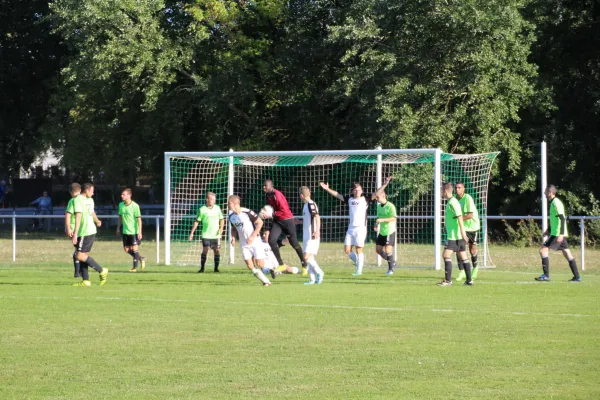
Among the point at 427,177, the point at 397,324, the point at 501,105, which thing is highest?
the point at 501,105

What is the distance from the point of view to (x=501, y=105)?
3294 centimetres

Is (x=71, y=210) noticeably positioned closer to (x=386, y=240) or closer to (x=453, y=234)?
(x=453, y=234)

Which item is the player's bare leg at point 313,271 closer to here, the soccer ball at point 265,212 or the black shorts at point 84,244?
the soccer ball at point 265,212

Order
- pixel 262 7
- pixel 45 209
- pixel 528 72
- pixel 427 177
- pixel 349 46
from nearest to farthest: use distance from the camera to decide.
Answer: pixel 427 177, pixel 528 72, pixel 349 46, pixel 262 7, pixel 45 209

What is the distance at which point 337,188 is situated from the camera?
36844mm

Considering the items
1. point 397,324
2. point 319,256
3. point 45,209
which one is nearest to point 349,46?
point 319,256

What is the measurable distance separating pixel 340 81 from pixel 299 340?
23.3 meters

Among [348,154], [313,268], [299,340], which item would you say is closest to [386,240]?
[348,154]

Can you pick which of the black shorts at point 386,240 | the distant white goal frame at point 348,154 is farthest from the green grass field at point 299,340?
the distant white goal frame at point 348,154

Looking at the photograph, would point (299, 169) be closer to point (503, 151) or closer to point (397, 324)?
point (503, 151)

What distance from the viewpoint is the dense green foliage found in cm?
3272

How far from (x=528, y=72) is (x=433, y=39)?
330 centimetres

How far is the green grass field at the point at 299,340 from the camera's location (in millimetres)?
8805

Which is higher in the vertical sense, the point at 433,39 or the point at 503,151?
the point at 433,39
